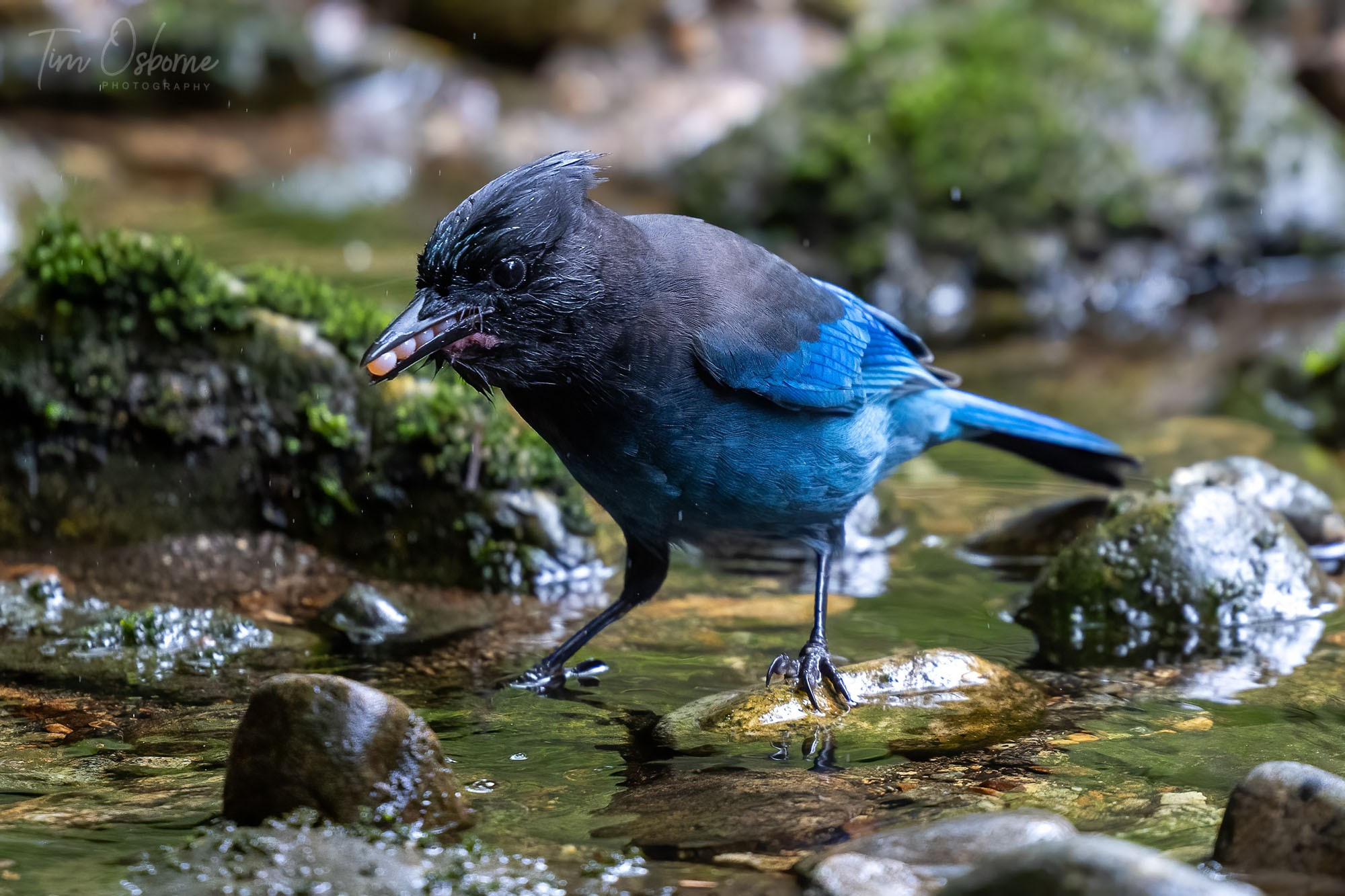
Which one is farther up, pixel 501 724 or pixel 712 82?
pixel 712 82

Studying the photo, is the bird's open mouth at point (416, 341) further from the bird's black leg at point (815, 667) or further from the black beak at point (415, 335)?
the bird's black leg at point (815, 667)

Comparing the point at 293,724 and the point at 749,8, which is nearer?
the point at 293,724

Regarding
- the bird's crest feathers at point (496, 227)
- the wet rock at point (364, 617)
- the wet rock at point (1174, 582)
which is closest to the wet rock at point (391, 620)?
the wet rock at point (364, 617)

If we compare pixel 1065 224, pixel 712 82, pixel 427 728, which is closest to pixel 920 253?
pixel 1065 224

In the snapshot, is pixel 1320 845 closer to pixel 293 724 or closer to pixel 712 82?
pixel 293 724

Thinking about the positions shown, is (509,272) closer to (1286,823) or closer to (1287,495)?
(1286,823)

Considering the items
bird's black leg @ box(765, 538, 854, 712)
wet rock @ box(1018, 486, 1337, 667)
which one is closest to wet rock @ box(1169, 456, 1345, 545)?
wet rock @ box(1018, 486, 1337, 667)

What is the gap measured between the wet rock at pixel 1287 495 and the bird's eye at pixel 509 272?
10.7ft

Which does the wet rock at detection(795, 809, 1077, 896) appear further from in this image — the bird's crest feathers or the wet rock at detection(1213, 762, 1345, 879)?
the bird's crest feathers

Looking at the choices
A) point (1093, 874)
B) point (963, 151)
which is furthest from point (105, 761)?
point (963, 151)

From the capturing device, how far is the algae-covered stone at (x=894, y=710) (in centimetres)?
413

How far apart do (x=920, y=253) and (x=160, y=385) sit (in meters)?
6.51

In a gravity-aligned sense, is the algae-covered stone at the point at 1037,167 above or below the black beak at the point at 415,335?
above

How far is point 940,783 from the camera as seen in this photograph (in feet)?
12.4
